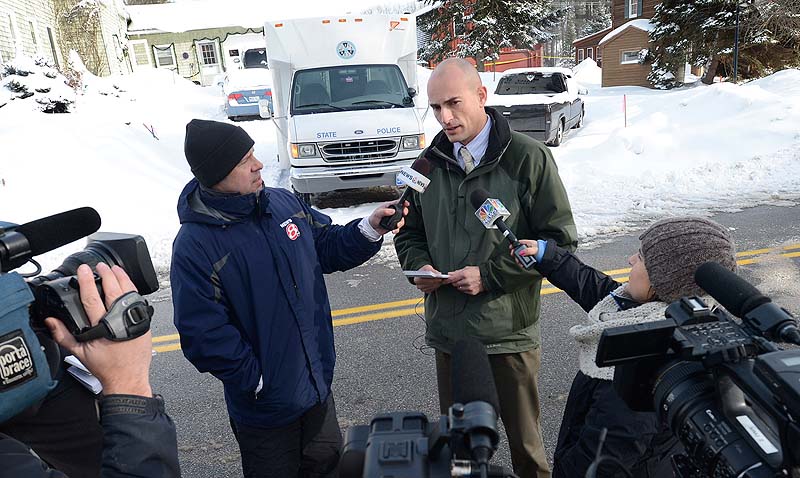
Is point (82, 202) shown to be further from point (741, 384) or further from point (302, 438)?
point (741, 384)

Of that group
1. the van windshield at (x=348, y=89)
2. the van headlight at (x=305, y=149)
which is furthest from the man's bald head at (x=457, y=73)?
the van windshield at (x=348, y=89)

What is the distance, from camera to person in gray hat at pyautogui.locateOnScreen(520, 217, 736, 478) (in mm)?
1595

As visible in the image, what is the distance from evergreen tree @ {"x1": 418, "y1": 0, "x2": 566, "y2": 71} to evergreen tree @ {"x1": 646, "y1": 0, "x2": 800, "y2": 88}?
6972 millimetres

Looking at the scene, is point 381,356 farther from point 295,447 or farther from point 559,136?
point 559,136

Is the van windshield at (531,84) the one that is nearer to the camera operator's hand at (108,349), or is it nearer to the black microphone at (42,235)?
the black microphone at (42,235)

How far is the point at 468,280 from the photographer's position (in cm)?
245

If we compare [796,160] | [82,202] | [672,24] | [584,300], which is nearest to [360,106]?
[82,202]

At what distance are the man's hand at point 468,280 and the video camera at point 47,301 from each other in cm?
135

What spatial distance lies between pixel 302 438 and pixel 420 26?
100 feet

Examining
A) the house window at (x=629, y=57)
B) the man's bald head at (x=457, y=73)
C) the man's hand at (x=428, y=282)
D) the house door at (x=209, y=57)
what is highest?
the house door at (x=209, y=57)

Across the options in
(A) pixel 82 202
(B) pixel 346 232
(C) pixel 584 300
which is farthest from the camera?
(A) pixel 82 202

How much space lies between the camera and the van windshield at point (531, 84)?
14.5 m

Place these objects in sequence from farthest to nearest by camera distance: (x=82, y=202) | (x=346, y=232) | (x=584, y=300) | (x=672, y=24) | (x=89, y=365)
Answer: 1. (x=672, y=24)
2. (x=82, y=202)
3. (x=346, y=232)
4. (x=584, y=300)
5. (x=89, y=365)

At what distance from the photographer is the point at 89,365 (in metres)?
1.20
